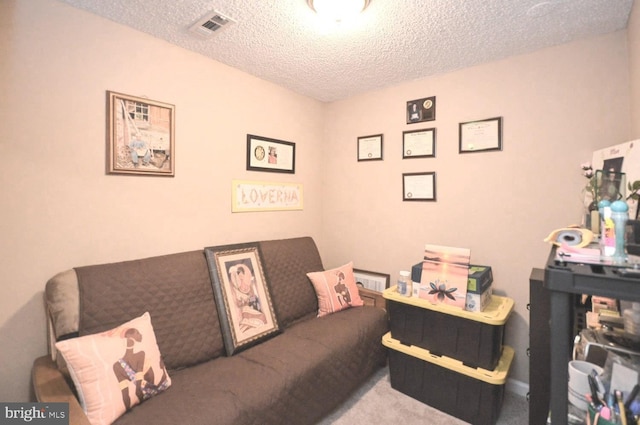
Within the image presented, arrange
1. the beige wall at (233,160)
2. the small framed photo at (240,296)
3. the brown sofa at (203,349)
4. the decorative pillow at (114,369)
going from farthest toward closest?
the small framed photo at (240,296)
the beige wall at (233,160)
the brown sofa at (203,349)
the decorative pillow at (114,369)

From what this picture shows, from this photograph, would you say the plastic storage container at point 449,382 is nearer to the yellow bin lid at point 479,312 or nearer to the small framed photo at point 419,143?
the yellow bin lid at point 479,312

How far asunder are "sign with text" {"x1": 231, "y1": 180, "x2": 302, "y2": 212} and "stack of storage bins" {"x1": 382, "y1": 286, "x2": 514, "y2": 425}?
4.06 feet

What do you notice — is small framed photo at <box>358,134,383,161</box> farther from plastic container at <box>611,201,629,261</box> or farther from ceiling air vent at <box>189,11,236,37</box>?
plastic container at <box>611,201,629,261</box>

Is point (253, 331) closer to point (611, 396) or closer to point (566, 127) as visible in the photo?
point (611, 396)

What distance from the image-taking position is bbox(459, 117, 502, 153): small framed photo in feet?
7.03

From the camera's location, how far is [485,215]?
2215 mm

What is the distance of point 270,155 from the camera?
262cm

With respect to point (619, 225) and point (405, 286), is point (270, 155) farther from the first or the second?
point (619, 225)

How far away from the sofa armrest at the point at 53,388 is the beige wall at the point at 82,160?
143 mm

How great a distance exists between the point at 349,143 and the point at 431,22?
1404mm

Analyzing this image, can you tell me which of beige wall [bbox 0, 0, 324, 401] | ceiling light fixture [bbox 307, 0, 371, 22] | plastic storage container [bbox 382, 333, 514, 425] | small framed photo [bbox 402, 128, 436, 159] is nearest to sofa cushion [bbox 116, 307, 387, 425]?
plastic storage container [bbox 382, 333, 514, 425]

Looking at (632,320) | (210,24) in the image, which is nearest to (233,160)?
(210,24)

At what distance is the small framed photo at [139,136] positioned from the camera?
1.71 m

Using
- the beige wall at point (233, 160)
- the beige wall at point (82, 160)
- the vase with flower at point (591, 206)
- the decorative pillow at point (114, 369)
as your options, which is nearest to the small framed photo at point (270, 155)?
the beige wall at point (233, 160)
